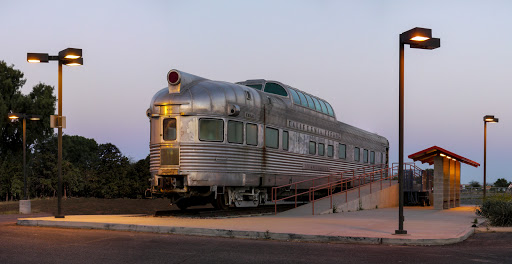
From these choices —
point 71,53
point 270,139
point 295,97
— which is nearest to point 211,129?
point 270,139

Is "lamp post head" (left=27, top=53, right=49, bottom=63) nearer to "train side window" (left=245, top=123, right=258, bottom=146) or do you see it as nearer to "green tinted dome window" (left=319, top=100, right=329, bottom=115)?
"train side window" (left=245, top=123, right=258, bottom=146)

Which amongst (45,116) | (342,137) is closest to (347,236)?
(342,137)

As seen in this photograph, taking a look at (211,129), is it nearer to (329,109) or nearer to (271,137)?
(271,137)

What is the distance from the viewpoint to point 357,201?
79.4 ft

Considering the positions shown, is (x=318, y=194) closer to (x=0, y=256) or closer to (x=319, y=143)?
(x=319, y=143)

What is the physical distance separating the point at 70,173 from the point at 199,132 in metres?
33.8

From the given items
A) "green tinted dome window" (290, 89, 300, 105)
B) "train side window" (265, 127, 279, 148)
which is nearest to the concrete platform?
"train side window" (265, 127, 279, 148)

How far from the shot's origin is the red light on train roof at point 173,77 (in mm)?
19500

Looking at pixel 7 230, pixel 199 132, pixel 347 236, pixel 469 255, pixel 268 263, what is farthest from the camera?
pixel 199 132

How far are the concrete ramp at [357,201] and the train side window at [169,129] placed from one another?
456cm

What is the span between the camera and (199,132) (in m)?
19.1

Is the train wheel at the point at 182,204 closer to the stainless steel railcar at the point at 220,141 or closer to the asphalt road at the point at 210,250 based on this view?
the stainless steel railcar at the point at 220,141

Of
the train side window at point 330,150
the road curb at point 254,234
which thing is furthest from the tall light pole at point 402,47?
the train side window at point 330,150

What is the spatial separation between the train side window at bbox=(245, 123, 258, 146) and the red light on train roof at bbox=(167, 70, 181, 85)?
274cm
